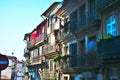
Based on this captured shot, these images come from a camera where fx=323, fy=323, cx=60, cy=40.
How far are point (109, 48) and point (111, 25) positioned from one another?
2.45 m

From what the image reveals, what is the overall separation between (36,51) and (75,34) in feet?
Answer: 79.3

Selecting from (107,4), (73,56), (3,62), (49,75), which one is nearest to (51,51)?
(49,75)

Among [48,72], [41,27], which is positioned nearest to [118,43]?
[48,72]

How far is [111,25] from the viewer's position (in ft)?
62.3

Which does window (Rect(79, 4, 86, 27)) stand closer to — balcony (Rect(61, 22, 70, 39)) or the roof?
balcony (Rect(61, 22, 70, 39))

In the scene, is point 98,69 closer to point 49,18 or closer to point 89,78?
point 89,78

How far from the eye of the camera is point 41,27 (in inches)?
1816

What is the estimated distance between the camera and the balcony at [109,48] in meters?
16.1

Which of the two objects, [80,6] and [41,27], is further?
[41,27]

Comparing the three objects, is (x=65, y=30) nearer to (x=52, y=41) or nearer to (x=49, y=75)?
(x=52, y=41)

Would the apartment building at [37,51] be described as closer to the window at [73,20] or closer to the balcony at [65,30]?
the balcony at [65,30]

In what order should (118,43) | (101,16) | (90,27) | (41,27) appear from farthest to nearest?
(41,27) < (90,27) < (101,16) < (118,43)

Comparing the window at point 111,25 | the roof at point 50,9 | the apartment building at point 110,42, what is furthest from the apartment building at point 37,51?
the window at point 111,25

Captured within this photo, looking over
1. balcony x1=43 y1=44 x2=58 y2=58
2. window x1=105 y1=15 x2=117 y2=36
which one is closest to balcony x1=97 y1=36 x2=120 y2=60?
window x1=105 y1=15 x2=117 y2=36
